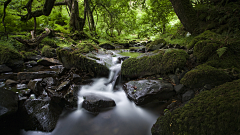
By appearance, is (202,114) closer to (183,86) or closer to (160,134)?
(160,134)

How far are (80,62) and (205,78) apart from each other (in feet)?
14.2

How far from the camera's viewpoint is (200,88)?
9.50ft

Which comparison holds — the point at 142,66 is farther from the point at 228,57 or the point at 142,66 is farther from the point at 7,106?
the point at 7,106

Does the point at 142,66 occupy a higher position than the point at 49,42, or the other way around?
the point at 49,42

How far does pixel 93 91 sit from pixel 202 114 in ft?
10.7

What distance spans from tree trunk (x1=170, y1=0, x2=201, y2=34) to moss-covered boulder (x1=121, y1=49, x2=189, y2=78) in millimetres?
2892

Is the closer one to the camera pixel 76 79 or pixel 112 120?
pixel 112 120

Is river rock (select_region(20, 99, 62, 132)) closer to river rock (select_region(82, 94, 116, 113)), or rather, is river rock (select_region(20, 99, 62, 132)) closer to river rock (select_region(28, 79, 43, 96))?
river rock (select_region(28, 79, 43, 96))

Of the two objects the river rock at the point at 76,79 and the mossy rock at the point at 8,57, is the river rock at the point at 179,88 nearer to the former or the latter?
the river rock at the point at 76,79

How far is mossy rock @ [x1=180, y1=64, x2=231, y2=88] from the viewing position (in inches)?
108

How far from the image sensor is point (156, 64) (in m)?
3.94

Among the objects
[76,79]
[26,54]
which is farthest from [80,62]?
[26,54]

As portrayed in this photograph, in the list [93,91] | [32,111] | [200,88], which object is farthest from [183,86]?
[32,111]

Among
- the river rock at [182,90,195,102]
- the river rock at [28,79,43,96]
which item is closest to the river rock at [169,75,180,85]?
the river rock at [182,90,195,102]
